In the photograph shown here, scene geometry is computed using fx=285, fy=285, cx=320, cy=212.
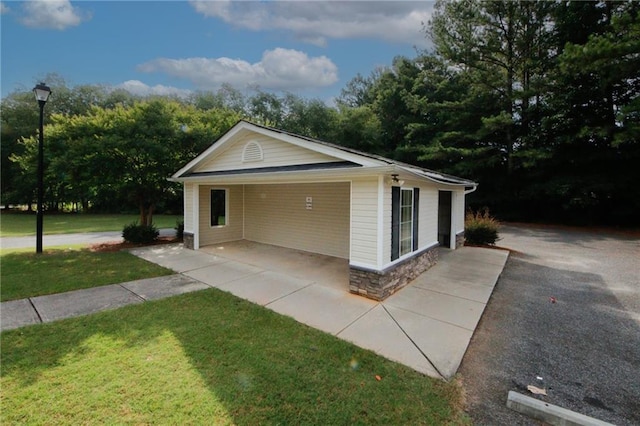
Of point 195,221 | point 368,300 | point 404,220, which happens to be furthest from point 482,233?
point 195,221

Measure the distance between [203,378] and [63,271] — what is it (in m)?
6.03

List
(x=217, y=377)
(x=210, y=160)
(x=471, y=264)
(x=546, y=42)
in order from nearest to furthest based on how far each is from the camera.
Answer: (x=217, y=377) < (x=471, y=264) < (x=210, y=160) < (x=546, y=42)

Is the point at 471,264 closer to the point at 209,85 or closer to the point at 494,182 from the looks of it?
the point at 494,182

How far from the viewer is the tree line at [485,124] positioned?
10359 mm

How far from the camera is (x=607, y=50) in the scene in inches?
484

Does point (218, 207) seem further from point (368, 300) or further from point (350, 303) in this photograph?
point (368, 300)

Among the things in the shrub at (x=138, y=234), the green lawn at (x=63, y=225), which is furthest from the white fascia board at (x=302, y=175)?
the green lawn at (x=63, y=225)

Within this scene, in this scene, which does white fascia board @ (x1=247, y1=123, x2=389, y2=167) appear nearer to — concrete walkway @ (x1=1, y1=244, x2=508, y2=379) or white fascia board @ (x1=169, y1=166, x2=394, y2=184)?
white fascia board @ (x1=169, y1=166, x2=394, y2=184)

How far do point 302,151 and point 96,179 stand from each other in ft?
26.6

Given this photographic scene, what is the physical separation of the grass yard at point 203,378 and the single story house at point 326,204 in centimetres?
224

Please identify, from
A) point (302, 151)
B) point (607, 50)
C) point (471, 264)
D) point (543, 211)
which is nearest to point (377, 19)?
point (302, 151)

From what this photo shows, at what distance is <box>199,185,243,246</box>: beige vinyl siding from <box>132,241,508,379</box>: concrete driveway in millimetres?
1064

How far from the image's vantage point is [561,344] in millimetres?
3904

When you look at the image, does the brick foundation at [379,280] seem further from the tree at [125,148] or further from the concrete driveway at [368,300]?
the tree at [125,148]
